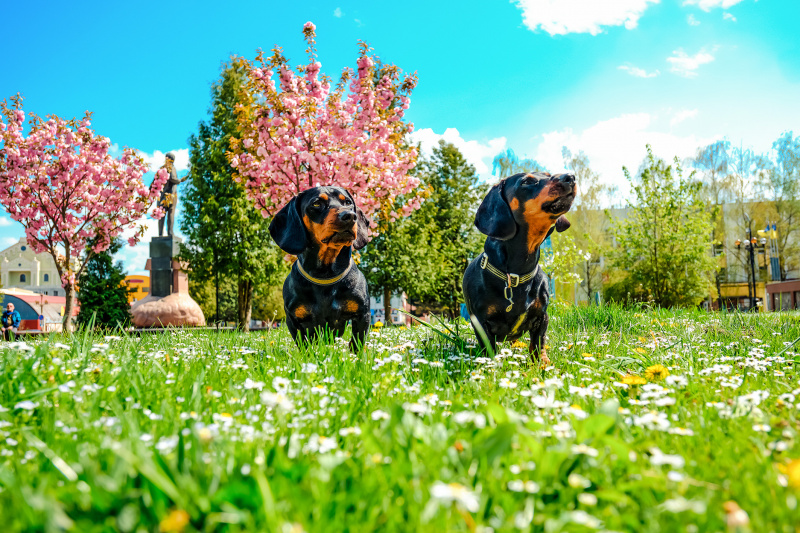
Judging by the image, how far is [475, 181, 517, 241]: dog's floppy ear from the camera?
3641 millimetres

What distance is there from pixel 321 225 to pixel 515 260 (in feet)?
4.96

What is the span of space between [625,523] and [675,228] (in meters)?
23.3

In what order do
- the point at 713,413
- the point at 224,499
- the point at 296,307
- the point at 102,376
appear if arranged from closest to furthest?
the point at 224,499 < the point at 713,413 < the point at 102,376 < the point at 296,307

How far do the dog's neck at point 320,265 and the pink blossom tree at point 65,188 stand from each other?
11.4 m

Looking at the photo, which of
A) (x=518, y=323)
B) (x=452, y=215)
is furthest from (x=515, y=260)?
(x=452, y=215)

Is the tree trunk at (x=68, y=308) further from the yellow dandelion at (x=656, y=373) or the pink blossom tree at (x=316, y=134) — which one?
the yellow dandelion at (x=656, y=373)

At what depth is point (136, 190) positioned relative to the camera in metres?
14.8

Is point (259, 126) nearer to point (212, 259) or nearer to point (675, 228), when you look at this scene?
point (212, 259)

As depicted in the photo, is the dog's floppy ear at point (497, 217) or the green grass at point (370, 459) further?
the dog's floppy ear at point (497, 217)

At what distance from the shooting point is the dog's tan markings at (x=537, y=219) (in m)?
3.50

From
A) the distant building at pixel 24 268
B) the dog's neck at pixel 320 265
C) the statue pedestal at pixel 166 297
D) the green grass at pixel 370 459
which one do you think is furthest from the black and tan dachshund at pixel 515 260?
the distant building at pixel 24 268

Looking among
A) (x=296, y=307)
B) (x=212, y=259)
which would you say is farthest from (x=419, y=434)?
(x=212, y=259)

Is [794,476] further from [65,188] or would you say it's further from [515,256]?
[65,188]

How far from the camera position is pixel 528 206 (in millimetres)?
3561
